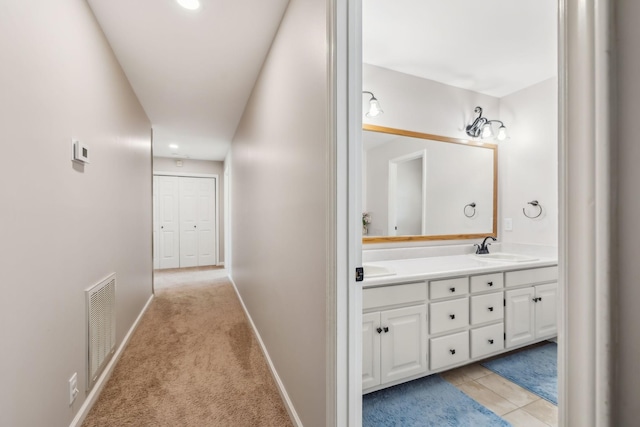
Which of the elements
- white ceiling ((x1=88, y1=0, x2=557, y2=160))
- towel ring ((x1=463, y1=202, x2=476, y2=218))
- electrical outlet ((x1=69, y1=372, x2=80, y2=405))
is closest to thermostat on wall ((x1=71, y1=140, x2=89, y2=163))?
white ceiling ((x1=88, y1=0, x2=557, y2=160))

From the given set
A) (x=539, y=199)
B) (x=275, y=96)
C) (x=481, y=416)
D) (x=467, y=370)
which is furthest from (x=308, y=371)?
(x=539, y=199)

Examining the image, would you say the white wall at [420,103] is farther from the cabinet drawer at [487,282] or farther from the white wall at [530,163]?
the cabinet drawer at [487,282]

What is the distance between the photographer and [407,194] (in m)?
2.51

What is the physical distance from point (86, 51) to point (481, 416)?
10.5ft

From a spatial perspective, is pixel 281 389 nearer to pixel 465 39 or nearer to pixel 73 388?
pixel 73 388

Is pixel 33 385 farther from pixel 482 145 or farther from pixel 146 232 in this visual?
pixel 482 145

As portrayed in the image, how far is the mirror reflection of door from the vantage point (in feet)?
8.01

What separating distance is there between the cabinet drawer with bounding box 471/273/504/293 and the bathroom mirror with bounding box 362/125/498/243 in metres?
0.61

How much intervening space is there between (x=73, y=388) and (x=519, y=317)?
2.95 metres

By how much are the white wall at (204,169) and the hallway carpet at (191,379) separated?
333cm

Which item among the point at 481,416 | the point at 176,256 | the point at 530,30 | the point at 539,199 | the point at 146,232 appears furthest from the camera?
the point at 176,256

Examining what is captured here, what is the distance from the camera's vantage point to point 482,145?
9.31 ft

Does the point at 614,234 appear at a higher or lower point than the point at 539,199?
lower

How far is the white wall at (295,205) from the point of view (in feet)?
4.06
